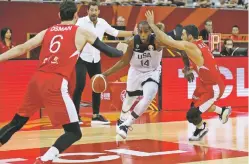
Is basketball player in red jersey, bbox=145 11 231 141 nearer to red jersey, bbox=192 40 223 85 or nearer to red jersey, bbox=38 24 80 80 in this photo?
red jersey, bbox=192 40 223 85

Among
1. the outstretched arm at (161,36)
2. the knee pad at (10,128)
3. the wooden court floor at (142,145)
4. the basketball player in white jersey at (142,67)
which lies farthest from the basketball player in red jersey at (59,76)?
the basketball player in white jersey at (142,67)

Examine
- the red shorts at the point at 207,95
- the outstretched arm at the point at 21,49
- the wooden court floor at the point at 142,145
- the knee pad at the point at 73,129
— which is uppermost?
the outstretched arm at the point at 21,49

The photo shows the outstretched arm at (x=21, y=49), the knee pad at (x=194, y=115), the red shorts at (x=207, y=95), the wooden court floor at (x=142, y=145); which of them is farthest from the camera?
the red shorts at (x=207, y=95)

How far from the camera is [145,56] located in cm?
928

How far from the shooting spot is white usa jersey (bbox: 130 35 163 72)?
918cm

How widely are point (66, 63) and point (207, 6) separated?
1359 centimetres

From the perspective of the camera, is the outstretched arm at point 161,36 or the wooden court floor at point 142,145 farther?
the outstretched arm at point 161,36

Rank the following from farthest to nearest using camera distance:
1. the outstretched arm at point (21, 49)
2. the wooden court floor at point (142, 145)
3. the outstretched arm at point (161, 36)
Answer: the outstretched arm at point (161, 36) < the wooden court floor at point (142, 145) < the outstretched arm at point (21, 49)

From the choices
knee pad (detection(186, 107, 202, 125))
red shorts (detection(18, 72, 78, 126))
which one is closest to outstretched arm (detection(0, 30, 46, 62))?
red shorts (detection(18, 72, 78, 126))

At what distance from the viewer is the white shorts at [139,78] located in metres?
9.28

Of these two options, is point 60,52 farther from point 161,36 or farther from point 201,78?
point 201,78

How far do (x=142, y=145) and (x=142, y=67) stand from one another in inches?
56.2

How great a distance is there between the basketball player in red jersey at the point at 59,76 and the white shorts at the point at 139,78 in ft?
9.91

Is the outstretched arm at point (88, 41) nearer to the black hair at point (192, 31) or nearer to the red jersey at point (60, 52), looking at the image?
the red jersey at point (60, 52)
